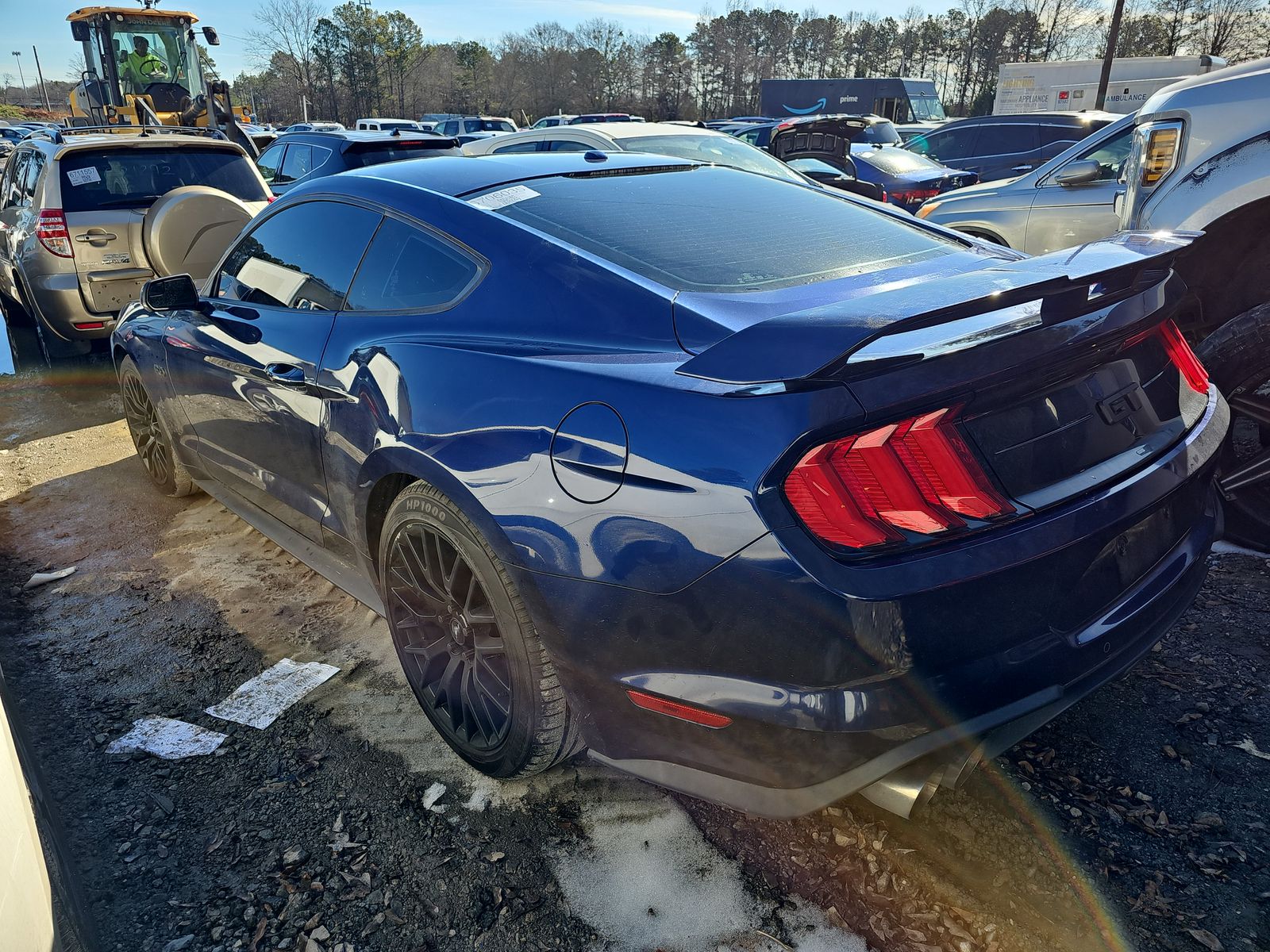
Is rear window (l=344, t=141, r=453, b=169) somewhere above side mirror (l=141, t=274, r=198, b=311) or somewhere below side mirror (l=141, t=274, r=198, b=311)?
above

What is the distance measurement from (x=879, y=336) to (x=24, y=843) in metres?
1.66

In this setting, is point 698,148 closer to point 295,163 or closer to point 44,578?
point 295,163

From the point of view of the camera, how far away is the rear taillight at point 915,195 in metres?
10.4

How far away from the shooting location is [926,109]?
36.7 metres

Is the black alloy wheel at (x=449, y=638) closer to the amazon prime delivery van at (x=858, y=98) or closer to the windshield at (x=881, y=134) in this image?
the windshield at (x=881, y=134)

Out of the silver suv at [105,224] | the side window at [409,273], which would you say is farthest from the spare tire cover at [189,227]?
the side window at [409,273]

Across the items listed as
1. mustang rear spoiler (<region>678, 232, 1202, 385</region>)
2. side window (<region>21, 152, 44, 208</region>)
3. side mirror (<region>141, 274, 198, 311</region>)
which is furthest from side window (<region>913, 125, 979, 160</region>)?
mustang rear spoiler (<region>678, 232, 1202, 385</region>)

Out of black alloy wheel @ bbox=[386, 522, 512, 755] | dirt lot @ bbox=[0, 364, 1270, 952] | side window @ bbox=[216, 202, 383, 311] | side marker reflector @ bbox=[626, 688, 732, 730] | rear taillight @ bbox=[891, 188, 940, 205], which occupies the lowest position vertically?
dirt lot @ bbox=[0, 364, 1270, 952]

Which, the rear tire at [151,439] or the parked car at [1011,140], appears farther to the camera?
the parked car at [1011,140]

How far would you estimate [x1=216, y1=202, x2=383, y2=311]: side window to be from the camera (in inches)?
110

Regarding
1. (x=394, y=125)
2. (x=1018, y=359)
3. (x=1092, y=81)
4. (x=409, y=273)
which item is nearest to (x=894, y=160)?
(x=409, y=273)

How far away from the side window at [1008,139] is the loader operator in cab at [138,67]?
14393mm

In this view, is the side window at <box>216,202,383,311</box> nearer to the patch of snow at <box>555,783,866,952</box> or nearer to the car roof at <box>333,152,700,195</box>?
the car roof at <box>333,152,700,195</box>

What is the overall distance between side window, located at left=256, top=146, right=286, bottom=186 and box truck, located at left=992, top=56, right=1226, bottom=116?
1236 inches
